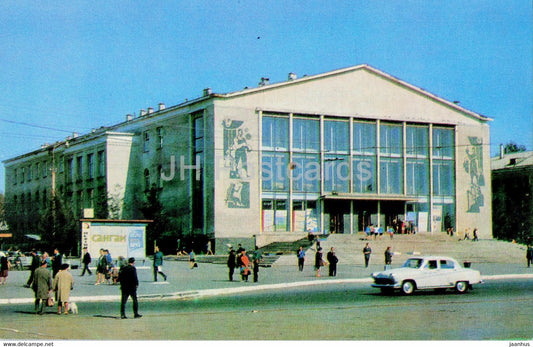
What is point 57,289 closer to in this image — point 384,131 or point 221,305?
point 221,305

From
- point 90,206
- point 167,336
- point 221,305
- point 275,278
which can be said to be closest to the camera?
point 167,336

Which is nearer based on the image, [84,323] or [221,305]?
[84,323]

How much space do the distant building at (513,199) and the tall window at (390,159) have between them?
16.0 m

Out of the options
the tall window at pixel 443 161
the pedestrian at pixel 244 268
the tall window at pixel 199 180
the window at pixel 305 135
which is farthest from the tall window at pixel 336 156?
the pedestrian at pixel 244 268

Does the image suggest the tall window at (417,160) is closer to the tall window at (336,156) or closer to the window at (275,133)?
the tall window at (336,156)

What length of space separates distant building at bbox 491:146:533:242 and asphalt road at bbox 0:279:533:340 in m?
54.4

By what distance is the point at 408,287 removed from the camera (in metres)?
25.6

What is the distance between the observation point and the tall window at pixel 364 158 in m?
66.5

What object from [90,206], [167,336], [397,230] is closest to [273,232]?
[397,230]

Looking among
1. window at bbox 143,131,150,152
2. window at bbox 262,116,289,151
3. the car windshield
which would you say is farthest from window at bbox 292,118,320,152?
the car windshield

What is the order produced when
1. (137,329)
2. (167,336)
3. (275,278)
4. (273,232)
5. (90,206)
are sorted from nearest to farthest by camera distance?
(167,336) < (137,329) < (275,278) < (273,232) < (90,206)

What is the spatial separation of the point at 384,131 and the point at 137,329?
55.0 metres

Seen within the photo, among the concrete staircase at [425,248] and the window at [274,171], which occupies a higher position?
the window at [274,171]

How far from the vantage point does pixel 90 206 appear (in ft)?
244
